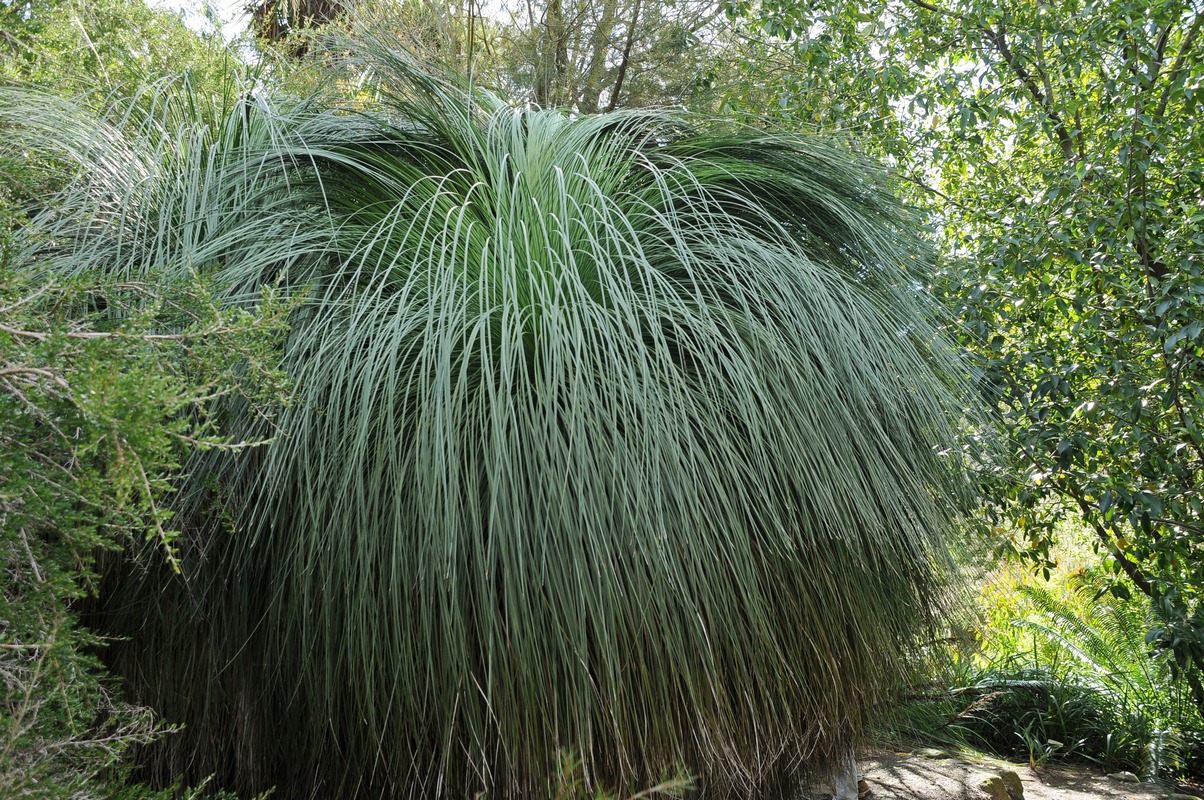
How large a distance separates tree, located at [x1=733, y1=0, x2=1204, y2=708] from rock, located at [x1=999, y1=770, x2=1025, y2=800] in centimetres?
81

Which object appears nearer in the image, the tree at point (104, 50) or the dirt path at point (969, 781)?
the tree at point (104, 50)

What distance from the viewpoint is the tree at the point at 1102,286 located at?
2.47 metres

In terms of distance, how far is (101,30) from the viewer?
3.23m

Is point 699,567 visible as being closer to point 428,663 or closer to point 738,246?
point 428,663

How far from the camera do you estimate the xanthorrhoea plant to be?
1380 millimetres

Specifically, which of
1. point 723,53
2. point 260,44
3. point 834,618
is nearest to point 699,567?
point 834,618

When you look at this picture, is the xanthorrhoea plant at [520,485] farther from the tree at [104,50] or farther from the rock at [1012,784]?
the rock at [1012,784]


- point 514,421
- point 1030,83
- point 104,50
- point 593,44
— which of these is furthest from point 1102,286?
point 104,50

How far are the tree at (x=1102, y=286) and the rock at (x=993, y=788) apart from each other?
760mm

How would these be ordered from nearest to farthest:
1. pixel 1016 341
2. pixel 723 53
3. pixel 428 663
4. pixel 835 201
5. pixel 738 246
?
pixel 428 663 → pixel 738 246 → pixel 835 201 → pixel 1016 341 → pixel 723 53

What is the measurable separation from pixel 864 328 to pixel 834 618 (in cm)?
56

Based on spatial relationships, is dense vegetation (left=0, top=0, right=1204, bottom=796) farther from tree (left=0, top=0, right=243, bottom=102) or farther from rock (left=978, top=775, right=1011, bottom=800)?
rock (left=978, top=775, right=1011, bottom=800)

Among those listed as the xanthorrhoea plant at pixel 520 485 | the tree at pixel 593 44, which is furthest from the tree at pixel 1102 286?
the tree at pixel 593 44

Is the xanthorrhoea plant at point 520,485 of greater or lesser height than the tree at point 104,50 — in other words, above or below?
below
